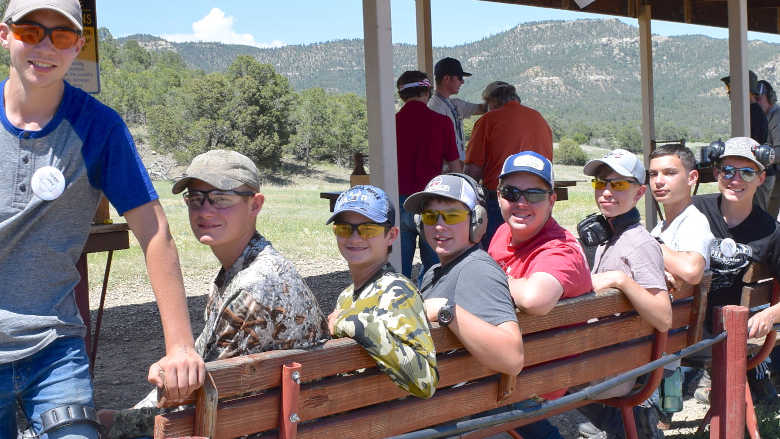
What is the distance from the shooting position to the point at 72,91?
1.79 metres

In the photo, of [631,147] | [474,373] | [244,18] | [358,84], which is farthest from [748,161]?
[244,18]

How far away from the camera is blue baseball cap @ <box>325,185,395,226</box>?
2.27 meters

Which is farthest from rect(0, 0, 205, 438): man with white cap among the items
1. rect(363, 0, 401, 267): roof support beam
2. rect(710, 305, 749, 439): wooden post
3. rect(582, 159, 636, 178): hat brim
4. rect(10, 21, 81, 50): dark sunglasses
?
rect(363, 0, 401, 267): roof support beam

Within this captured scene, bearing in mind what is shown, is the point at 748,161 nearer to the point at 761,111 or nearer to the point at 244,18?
the point at 761,111

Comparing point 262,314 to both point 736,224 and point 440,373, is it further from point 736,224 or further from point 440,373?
point 736,224

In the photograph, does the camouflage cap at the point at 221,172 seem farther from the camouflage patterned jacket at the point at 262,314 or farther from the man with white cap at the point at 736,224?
the man with white cap at the point at 736,224

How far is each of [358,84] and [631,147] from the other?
59.2 metres

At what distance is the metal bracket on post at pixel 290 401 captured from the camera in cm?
175

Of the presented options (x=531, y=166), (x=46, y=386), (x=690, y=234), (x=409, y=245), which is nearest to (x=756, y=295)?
(x=690, y=234)

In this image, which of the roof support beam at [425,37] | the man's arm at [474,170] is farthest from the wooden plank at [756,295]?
the roof support beam at [425,37]

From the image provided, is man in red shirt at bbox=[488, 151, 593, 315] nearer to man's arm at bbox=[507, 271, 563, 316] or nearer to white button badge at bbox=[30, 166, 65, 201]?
man's arm at bbox=[507, 271, 563, 316]

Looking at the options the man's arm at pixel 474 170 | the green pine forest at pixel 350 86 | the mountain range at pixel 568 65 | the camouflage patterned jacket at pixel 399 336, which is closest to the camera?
the camouflage patterned jacket at pixel 399 336

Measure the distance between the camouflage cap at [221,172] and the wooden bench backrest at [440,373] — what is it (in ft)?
1.52

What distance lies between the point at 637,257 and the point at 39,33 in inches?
78.0
